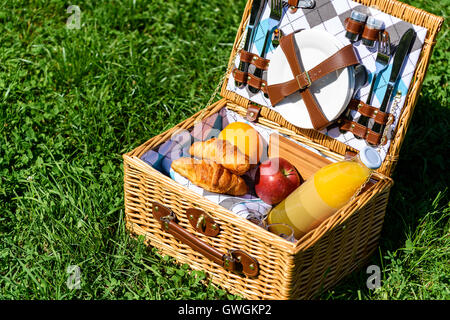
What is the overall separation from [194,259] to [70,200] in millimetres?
503

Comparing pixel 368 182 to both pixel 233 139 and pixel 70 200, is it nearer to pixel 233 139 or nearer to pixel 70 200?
pixel 233 139

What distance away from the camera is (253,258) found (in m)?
1.59

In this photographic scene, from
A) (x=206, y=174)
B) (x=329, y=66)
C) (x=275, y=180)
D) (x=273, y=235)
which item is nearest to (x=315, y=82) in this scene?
(x=329, y=66)

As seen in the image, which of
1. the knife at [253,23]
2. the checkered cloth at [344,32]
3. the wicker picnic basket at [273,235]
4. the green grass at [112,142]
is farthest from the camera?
the knife at [253,23]

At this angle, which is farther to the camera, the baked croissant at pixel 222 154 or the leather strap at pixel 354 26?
the baked croissant at pixel 222 154

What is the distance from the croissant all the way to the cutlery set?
0.35 metres

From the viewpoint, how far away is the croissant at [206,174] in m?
1.71

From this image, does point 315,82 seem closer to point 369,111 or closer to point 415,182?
point 369,111

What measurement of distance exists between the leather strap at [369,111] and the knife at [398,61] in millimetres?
17

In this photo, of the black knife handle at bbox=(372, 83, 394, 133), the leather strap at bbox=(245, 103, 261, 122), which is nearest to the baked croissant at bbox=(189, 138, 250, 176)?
the leather strap at bbox=(245, 103, 261, 122)

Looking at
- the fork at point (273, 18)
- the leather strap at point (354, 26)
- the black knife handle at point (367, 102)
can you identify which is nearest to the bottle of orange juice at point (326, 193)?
the black knife handle at point (367, 102)

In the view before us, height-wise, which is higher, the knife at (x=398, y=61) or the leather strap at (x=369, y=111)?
the knife at (x=398, y=61)

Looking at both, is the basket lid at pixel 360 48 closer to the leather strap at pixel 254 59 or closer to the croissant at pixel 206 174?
the leather strap at pixel 254 59
